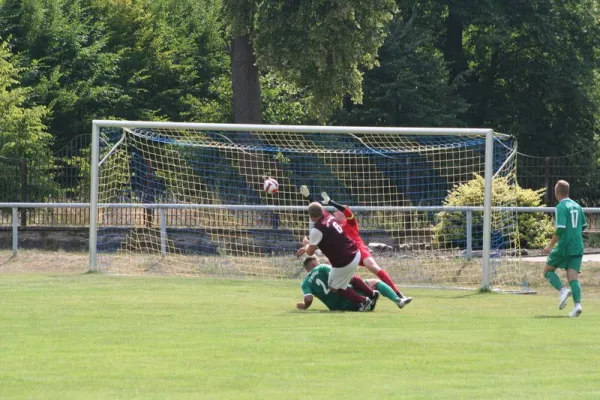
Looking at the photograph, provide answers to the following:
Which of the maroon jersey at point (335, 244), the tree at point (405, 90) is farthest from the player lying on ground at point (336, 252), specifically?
the tree at point (405, 90)

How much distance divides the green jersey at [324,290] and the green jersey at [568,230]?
9.24 feet

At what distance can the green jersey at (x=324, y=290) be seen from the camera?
49.0ft

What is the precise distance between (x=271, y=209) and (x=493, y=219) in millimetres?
4108

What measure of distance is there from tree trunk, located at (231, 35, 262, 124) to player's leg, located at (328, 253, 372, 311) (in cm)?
1856

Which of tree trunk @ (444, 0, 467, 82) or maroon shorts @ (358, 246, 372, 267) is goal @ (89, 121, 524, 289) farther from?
tree trunk @ (444, 0, 467, 82)

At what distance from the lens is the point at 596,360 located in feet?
34.0

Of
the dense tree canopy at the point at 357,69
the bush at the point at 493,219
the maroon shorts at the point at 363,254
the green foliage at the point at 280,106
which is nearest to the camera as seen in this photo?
the maroon shorts at the point at 363,254

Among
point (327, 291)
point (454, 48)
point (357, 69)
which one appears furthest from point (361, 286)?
point (454, 48)

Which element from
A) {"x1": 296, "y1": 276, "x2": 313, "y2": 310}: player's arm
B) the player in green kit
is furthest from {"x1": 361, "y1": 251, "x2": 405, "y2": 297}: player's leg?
the player in green kit

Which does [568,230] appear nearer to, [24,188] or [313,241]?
[313,241]

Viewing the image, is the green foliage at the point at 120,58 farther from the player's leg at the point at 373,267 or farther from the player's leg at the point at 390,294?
the player's leg at the point at 390,294

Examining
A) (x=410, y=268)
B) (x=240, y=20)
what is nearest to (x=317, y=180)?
(x=410, y=268)

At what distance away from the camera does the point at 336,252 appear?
579 inches

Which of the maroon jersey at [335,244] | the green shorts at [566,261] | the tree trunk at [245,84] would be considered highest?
the tree trunk at [245,84]
